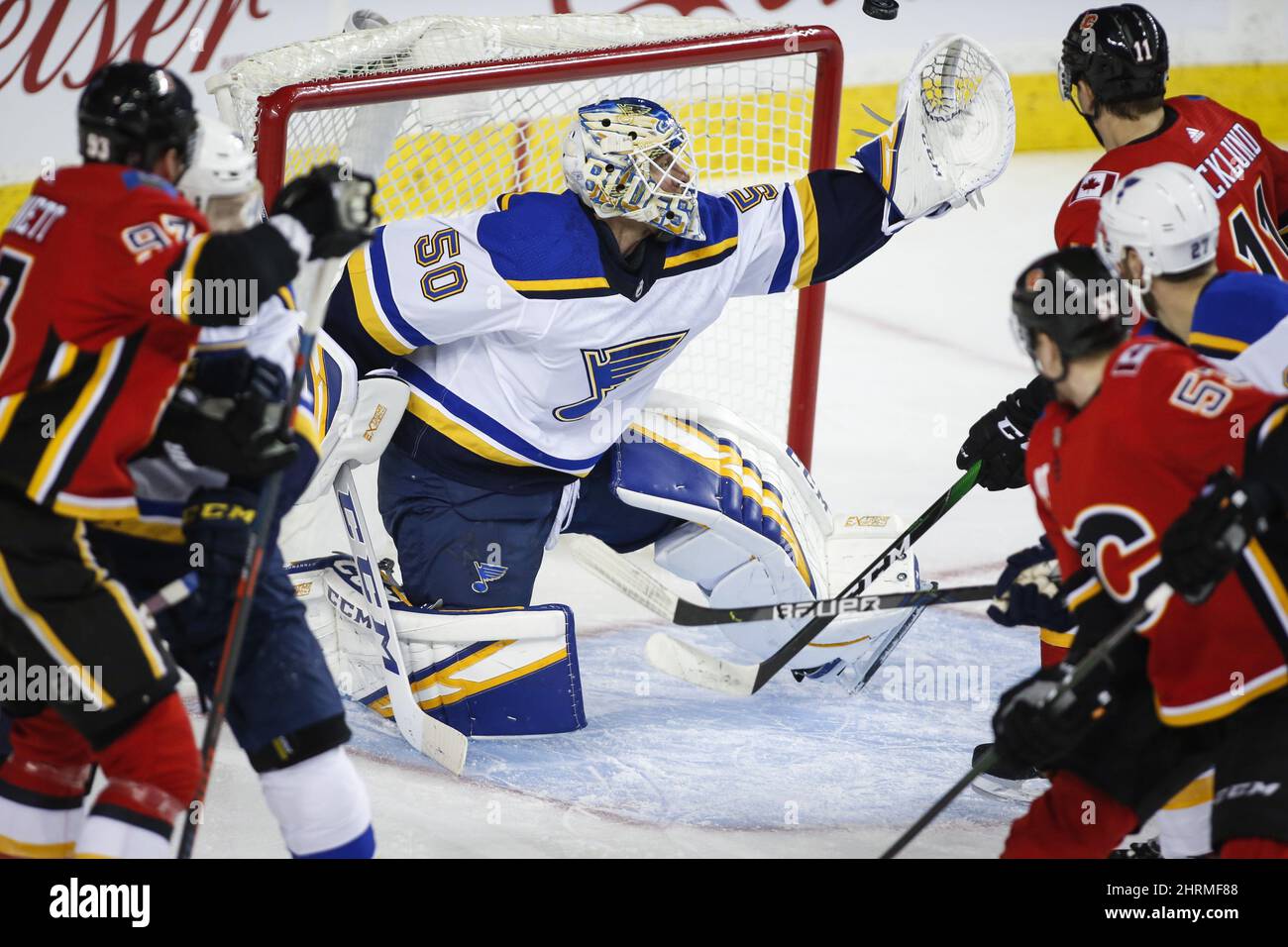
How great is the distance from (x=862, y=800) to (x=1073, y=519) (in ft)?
3.37

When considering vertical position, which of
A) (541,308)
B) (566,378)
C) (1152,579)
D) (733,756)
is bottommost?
(733,756)

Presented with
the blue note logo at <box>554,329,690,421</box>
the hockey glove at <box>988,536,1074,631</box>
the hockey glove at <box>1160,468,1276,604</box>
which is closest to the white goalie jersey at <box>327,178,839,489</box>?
the blue note logo at <box>554,329,690,421</box>

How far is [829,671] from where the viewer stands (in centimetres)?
332

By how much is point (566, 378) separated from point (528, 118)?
0.83m

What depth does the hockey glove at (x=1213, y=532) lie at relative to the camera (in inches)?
69.6

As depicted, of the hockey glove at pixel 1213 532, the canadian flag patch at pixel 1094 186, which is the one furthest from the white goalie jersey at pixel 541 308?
the hockey glove at pixel 1213 532

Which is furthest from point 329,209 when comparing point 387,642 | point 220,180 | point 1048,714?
point 387,642

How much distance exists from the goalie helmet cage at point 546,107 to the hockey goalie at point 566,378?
0.89 ft

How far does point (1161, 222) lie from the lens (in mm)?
2176

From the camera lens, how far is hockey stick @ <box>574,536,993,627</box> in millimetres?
2902

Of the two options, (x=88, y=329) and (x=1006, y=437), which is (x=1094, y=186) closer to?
(x=1006, y=437)

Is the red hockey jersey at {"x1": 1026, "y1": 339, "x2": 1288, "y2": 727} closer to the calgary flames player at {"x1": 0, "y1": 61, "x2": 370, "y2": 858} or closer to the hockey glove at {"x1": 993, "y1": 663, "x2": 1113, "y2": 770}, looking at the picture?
the hockey glove at {"x1": 993, "y1": 663, "x2": 1113, "y2": 770}

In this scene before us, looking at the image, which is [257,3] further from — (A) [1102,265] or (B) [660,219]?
(A) [1102,265]
